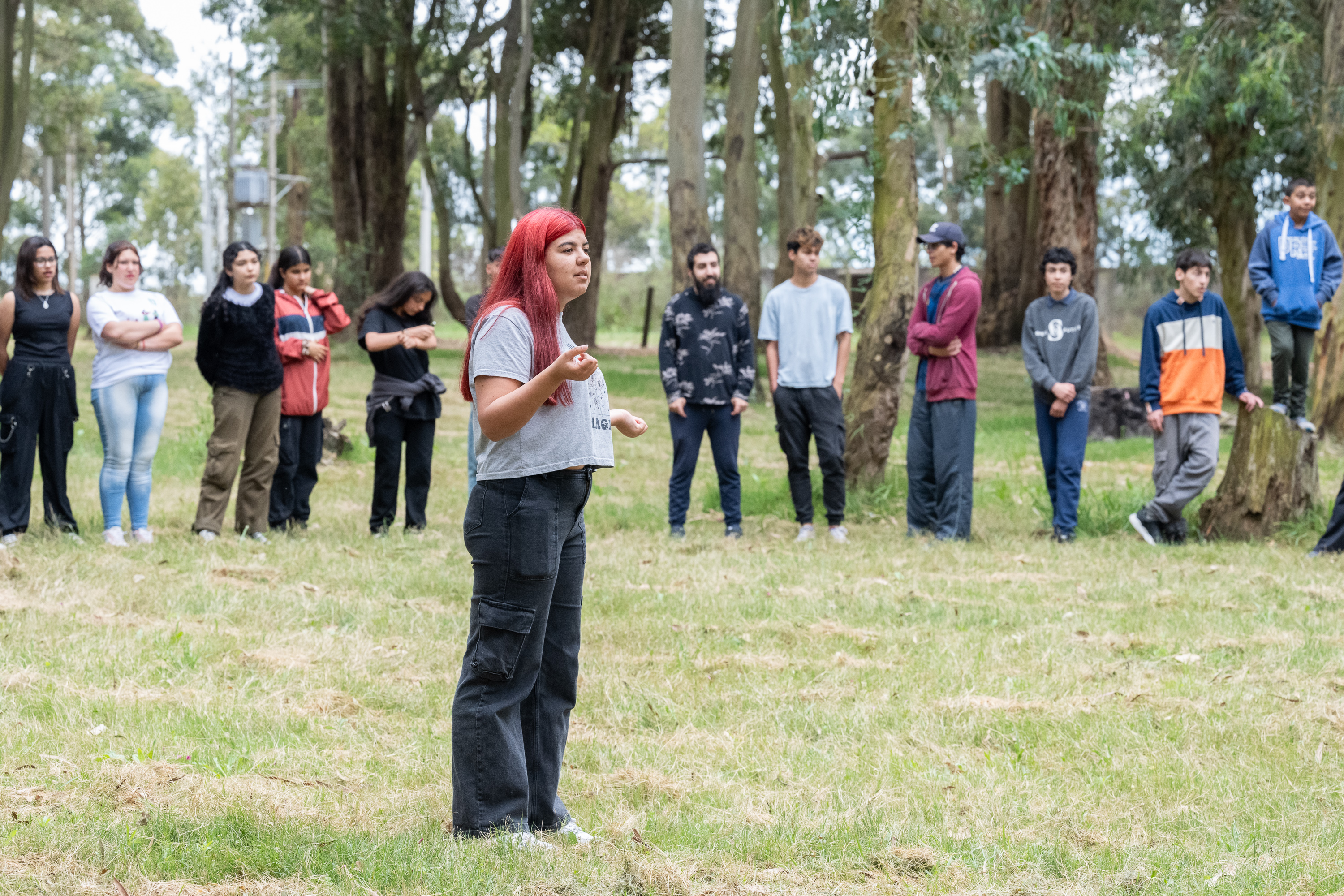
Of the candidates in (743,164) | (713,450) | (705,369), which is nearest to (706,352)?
(705,369)

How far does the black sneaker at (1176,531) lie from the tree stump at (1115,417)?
7838 mm

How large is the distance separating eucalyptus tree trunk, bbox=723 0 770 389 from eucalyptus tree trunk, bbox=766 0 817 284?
1.23ft

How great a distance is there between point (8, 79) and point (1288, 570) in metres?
20.7

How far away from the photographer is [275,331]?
9516 mm

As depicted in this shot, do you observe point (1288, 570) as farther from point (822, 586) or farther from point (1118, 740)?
point (1118, 740)

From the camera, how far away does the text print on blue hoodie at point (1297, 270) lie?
406 inches

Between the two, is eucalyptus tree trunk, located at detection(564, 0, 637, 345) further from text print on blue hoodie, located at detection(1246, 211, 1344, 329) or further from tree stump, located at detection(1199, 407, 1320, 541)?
tree stump, located at detection(1199, 407, 1320, 541)

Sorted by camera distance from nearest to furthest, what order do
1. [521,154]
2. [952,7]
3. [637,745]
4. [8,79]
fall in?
[637,745]
[952,7]
[8,79]
[521,154]

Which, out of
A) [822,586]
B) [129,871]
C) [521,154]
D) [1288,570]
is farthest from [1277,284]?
[521,154]

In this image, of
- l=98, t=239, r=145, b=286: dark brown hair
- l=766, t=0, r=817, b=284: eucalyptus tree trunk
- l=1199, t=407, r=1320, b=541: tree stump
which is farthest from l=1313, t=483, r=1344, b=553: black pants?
l=766, t=0, r=817, b=284: eucalyptus tree trunk

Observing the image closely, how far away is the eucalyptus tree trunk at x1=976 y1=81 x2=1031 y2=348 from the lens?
28.6 m

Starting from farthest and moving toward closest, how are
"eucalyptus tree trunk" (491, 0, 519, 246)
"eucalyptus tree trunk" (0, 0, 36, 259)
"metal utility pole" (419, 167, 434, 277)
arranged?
"metal utility pole" (419, 167, 434, 277) → "eucalyptus tree trunk" (491, 0, 519, 246) → "eucalyptus tree trunk" (0, 0, 36, 259)

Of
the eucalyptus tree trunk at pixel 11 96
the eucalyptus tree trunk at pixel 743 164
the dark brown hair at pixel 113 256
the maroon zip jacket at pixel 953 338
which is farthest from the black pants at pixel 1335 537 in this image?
the eucalyptus tree trunk at pixel 11 96

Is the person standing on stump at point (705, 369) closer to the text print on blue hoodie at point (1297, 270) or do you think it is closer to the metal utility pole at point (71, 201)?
the text print on blue hoodie at point (1297, 270)
